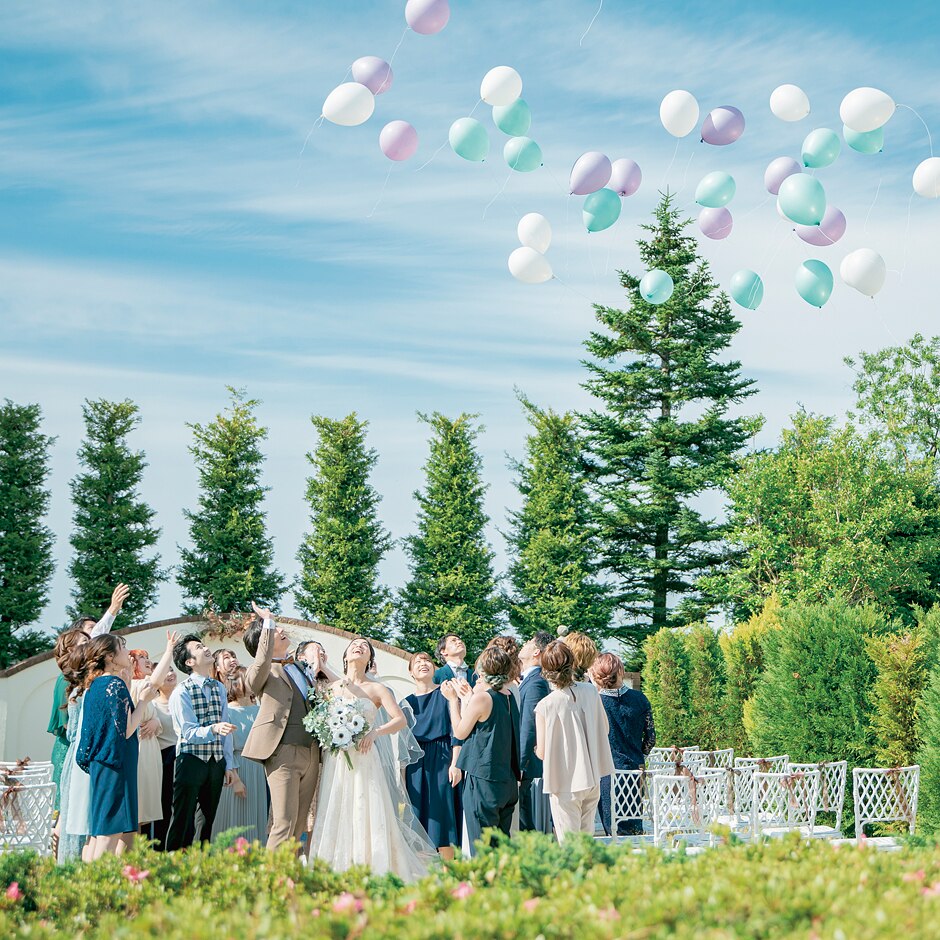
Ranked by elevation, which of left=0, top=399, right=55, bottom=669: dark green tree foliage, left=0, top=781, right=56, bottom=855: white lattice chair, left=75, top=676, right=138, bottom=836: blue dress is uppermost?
left=0, top=399, right=55, bottom=669: dark green tree foliage

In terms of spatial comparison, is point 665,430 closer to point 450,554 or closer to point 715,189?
point 450,554

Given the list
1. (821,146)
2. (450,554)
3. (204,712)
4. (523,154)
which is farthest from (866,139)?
(450,554)

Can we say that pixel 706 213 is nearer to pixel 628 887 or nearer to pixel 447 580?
pixel 628 887

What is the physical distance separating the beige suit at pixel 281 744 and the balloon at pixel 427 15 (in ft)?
15.8

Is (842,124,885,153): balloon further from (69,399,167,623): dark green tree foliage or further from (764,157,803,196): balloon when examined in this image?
(69,399,167,623): dark green tree foliage

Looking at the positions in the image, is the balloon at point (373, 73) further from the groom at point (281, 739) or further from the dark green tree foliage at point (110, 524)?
the dark green tree foliage at point (110, 524)

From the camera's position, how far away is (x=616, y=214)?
9875 millimetres

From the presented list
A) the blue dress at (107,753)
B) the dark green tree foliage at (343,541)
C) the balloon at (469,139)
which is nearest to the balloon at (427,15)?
the balloon at (469,139)

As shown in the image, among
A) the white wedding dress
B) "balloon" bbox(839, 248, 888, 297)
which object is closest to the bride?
the white wedding dress

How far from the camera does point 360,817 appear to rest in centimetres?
691

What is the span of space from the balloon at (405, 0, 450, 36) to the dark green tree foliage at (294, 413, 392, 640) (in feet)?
55.6

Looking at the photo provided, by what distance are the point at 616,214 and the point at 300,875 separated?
7.09 meters

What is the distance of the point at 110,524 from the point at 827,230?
18457 mm

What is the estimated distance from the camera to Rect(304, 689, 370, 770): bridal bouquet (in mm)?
6707
